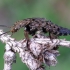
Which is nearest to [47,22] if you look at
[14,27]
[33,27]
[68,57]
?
[33,27]

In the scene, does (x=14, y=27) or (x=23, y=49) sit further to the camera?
(x=14, y=27)

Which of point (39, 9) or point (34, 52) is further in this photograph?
point (39, 9)

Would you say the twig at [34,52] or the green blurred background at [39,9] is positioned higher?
the green blurred background at [39,9]

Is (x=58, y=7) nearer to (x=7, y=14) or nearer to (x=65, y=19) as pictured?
(x=65, y=19)

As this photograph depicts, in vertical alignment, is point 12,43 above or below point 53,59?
above

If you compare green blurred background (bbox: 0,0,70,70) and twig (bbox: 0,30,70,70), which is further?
green blurred background (bbox: 0,0,70,70)

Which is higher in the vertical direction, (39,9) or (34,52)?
(39,9)

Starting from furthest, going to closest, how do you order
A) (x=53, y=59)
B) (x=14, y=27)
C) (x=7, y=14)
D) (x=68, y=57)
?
1. (x=7, y=14)
2. (x=68, y=57)
3. (x=14, y=27)
4. (x=53, y=59)

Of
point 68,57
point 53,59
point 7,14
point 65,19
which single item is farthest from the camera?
point 7,14

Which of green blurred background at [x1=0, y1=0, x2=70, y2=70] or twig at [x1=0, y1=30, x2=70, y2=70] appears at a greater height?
green blurred background at [x1=0, y1=0, x2=70, y2=70]

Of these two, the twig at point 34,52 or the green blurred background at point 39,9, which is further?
the green blurred background at point 39,9

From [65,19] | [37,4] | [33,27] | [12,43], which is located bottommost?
[12,43]
